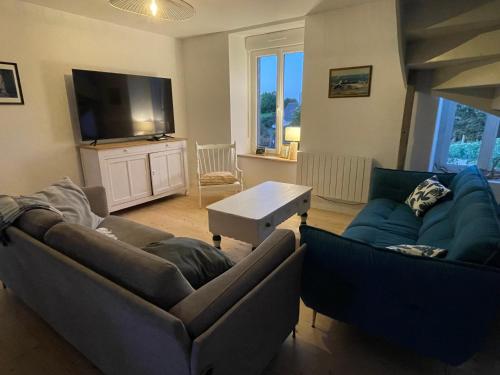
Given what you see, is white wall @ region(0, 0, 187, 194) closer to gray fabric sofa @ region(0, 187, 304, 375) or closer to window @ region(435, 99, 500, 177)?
gray fabric sofa @ region(0, 187, 304, 375)

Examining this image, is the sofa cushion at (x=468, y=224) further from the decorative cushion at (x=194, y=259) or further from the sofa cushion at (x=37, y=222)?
the sofa cushion at (x=37, y=222)

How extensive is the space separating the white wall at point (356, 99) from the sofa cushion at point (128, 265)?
2901mm

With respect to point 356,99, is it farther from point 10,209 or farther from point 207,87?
point 10,209

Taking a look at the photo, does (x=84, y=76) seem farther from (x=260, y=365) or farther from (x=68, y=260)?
(x=260, y=365)

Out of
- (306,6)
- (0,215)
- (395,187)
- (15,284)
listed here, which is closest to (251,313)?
(0,215)

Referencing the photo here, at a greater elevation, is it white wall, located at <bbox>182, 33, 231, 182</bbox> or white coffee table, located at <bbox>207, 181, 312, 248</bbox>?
white wall, located at <bbox>182, 33, 231, 182</bbox>

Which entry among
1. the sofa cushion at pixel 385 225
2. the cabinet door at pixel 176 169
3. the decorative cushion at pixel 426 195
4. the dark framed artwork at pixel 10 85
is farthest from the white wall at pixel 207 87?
the decorative cushion at pixel 426 195

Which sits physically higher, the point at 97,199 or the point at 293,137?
the point at 293,137

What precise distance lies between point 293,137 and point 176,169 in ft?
5.66

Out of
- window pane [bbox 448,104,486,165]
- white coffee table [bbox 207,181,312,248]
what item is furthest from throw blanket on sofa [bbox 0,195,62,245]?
window pane [bbox 448,104,486,165]

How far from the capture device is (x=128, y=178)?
11.9 ft

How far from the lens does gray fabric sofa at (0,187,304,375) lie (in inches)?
37.3

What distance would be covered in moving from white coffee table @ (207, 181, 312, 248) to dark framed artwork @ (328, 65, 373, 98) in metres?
1.35

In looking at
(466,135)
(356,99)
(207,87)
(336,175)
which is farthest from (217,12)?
Result: (466,135)
